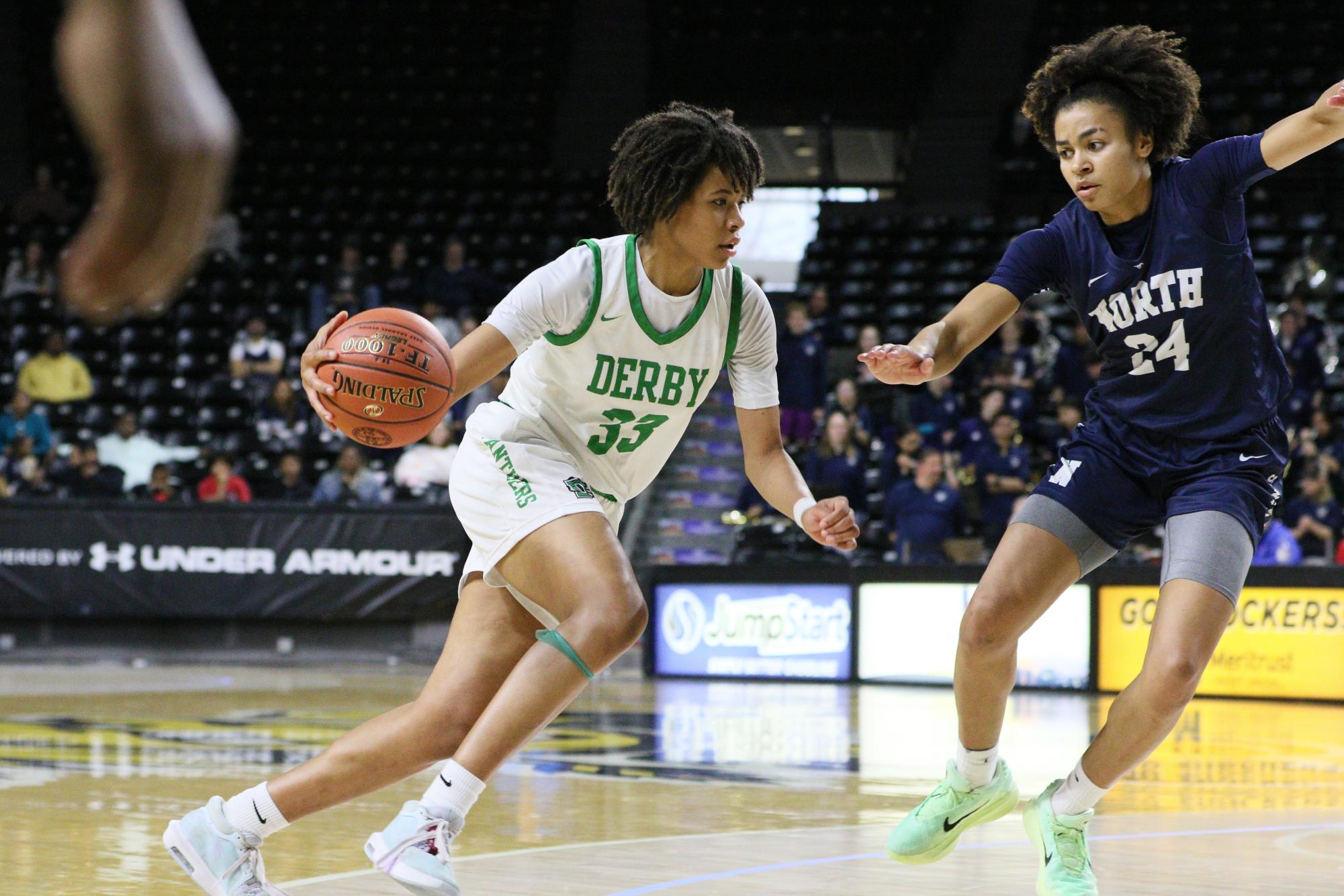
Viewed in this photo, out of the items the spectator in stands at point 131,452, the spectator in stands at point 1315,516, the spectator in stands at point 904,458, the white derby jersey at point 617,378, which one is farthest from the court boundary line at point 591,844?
the spectator in stands at point 131,452

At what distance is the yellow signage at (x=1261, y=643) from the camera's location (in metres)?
11.3

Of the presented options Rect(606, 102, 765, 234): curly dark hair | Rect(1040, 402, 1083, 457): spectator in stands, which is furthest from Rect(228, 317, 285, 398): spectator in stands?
Rect(606, 102, 765, 234): curly dark hair

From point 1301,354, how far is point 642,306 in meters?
11.9

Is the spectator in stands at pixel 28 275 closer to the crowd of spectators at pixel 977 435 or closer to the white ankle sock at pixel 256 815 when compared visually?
the crowd of spectators at pixel 977 435

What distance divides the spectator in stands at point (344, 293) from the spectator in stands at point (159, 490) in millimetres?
2556

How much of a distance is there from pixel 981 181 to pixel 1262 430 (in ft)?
57.7

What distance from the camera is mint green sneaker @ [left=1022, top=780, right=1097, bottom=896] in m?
3.97

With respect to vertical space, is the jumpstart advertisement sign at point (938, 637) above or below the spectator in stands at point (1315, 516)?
Result: below

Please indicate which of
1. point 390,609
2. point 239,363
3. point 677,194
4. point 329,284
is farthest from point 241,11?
point 677,194

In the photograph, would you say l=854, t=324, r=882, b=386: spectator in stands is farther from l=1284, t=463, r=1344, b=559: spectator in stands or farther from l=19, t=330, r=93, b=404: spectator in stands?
l=19, t=330, r=93, b=404: spectator in stands

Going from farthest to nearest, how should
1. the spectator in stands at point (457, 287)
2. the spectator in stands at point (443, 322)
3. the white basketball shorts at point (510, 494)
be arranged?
the spectator in stands at point (457, 287), the spectator in stands at point (443, 322), the white basketball shorts at point (510, 494)

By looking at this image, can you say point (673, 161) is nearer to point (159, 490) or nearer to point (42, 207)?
point (159, 490)

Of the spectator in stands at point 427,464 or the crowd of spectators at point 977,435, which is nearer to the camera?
the crowd of spectators at point 977,435

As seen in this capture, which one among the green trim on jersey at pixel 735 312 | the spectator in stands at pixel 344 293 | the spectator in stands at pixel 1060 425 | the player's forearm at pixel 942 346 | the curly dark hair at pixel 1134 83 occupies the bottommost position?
the player's forearm at pixel 942 346
